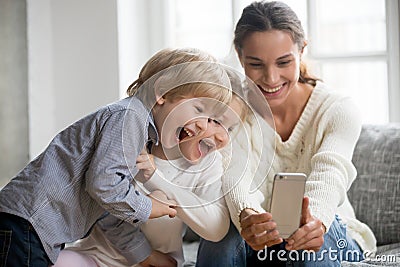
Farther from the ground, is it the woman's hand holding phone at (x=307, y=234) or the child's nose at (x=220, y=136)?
the child's nose at (x=220, y=136)

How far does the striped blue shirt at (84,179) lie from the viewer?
153 cm

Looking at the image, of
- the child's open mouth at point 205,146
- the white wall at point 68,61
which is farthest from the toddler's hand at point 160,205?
the white wall at point 68,61

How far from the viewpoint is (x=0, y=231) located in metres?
1.56

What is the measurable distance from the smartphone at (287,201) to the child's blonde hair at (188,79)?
0.72 ft

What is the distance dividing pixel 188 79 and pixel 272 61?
36 centimetres

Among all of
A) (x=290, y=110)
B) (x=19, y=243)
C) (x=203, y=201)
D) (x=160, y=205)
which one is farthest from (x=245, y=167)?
(x=19, y=243)

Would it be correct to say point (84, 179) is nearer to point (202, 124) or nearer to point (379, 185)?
point (202, 124)

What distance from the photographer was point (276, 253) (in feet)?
5.86

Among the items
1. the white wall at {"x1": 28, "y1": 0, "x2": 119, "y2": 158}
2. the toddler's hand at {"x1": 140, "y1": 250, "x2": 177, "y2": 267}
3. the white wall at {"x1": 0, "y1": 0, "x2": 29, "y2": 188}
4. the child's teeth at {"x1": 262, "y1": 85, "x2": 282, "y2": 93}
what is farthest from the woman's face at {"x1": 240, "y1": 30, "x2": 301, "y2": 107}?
the white wall at {"x1": 0, "y1": 0, "x2": 29, "y2": 188}

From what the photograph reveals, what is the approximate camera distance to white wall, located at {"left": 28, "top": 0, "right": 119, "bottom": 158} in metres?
2.88

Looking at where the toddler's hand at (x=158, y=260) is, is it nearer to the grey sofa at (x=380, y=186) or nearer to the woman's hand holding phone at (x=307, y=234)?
the woman's hand holding phone at (x=307, y=234)

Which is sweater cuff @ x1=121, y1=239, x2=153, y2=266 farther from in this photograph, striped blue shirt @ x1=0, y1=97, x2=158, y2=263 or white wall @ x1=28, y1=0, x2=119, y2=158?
white wall @ x1=28, y1=0, x2=119, y2=158

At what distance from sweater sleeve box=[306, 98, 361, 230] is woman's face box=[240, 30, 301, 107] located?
0.14 m

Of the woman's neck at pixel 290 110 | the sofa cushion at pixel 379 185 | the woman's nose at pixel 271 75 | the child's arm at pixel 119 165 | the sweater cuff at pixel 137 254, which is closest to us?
the child's arm at pixel 119 165
